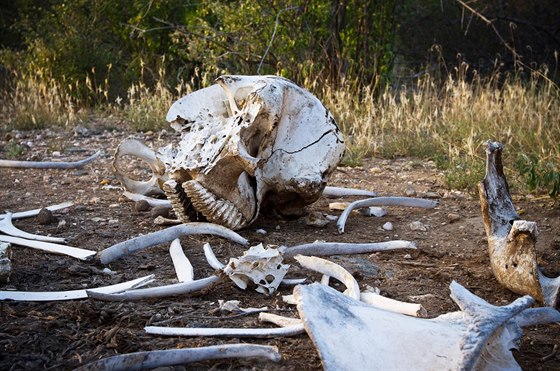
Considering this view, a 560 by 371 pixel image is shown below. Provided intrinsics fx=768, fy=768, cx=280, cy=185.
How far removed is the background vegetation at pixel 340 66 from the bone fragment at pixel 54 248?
2590 mm

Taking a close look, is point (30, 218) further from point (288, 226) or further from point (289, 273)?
point (289, 273)

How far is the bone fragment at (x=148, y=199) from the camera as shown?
449cm

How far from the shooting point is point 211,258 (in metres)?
3.41

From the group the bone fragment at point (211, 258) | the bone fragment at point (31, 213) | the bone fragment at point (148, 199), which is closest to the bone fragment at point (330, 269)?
the bone fragment at point (211, 258)

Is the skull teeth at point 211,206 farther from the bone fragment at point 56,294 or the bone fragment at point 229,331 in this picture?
the bone fragment at point 229,331

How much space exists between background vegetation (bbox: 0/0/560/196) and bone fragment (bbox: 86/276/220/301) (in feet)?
7.56

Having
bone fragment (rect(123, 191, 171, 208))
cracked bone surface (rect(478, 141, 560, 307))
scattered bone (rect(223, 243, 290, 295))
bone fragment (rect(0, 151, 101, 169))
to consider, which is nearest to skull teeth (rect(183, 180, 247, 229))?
bone fragment (rect(123, 191, 171, 208))

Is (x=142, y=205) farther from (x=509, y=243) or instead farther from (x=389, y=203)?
(x=509, y=243)

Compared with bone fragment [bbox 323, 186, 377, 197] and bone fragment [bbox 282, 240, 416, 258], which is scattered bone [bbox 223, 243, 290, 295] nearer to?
bone fragment [bbox 282, 240, 416, 258]

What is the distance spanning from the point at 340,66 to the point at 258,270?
5.11 m

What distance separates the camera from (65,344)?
252 centimetres

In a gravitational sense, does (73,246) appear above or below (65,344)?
below

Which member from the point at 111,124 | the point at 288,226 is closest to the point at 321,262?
the point at 288,226

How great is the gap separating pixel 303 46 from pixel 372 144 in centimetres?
216
